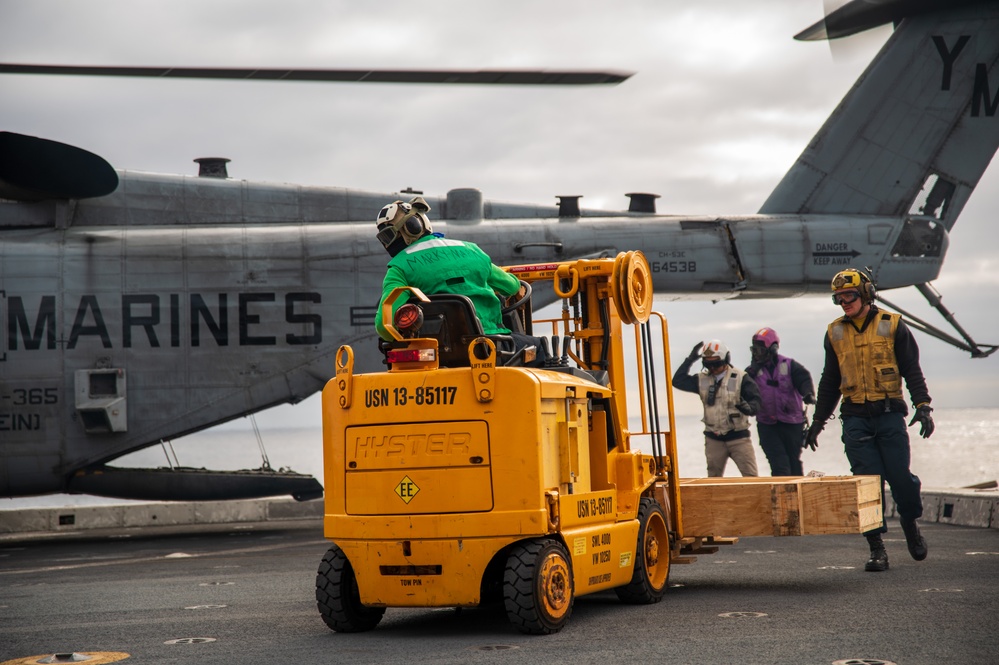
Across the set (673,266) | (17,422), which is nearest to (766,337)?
(673,266)

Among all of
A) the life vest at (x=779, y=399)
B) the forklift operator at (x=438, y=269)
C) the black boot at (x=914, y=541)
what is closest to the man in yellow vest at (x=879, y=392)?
the black boot at (x=914, y=541)

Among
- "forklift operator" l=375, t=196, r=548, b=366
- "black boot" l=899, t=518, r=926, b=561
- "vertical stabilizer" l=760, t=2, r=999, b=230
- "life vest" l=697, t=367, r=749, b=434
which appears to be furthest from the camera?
"vertical stabilizer" l=760, t=2, r=999, b=230

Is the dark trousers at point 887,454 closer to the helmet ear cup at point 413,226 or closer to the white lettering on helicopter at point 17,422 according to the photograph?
the helmet ear cup at point 413,226

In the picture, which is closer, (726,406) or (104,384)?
(726,406)

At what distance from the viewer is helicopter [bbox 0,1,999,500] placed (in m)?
13.6

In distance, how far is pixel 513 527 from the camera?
17.9 feet

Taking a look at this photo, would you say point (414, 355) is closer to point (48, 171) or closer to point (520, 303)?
point (520, 303)

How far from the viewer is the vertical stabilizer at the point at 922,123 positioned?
633 inches

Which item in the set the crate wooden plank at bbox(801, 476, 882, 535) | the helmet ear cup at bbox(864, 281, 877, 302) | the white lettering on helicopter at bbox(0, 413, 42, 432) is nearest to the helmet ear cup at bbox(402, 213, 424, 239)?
the crate wooden plank at bbox(801, 476, 882, 535)

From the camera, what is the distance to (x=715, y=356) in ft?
42.2

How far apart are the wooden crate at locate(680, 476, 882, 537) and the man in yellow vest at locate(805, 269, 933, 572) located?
0.99 metres

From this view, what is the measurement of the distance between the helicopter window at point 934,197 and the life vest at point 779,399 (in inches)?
192

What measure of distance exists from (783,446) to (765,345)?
1.27m

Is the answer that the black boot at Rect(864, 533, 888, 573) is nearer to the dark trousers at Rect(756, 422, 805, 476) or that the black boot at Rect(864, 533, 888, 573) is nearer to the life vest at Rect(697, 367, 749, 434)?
the life vest at Rect(697, 367, 749, 434)
